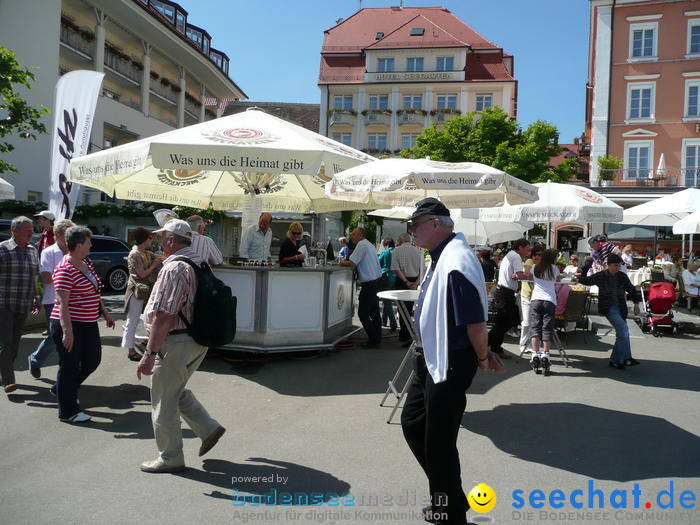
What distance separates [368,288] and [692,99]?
106ft

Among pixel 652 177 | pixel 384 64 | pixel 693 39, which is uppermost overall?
pixel 384 64

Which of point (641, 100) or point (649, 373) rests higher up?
point (641, 100)

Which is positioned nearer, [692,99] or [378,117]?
[692,99]

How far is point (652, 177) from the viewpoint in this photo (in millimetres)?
31828

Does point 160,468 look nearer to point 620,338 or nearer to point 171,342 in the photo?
point 171,342

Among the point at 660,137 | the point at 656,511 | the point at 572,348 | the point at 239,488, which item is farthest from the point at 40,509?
the point at 660,137

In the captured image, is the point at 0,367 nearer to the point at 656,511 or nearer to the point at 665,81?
the point at 656,511

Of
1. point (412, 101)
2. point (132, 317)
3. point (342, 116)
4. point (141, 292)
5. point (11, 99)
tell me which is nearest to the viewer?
point (141, 292)

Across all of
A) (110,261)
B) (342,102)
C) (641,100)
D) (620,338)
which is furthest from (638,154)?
(620,338)

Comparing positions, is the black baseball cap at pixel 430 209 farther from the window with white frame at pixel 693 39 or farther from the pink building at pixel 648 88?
the window with white frame at pixel 693 39

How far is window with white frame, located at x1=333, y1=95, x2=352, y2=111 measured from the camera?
161 feet

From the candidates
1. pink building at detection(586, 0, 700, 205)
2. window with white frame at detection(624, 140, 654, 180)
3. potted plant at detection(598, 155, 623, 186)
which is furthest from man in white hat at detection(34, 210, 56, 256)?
window with white frame at detection(624, 140, 654, 180)

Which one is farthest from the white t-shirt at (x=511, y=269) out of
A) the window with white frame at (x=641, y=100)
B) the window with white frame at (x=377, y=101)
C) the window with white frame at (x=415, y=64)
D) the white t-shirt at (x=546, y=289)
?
the window with white frame at (x=415, y=64)

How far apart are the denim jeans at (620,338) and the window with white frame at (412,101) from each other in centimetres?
4143
